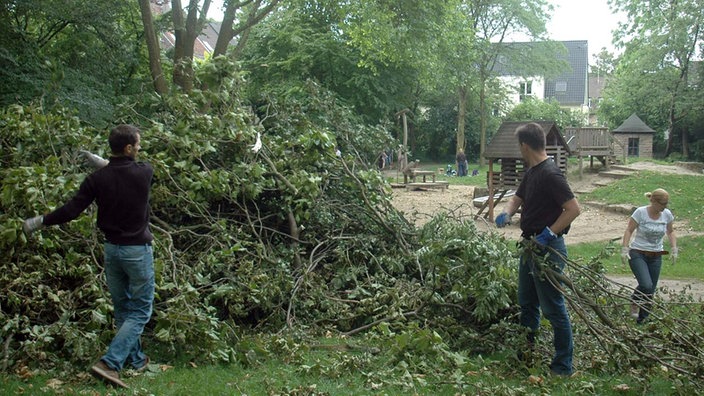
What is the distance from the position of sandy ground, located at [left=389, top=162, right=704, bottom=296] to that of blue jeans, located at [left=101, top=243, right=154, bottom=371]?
12.3ft

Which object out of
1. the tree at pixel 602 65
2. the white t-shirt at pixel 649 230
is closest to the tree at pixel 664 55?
the white t-shirt at pixel 649 230

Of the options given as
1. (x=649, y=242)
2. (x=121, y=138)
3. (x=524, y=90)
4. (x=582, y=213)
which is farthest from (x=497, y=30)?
(x=121, y=138)

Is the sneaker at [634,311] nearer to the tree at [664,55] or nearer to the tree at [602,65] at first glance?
the tree at [664,55]

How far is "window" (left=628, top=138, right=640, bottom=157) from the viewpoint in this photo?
41.1m

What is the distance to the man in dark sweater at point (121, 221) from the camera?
4.55m

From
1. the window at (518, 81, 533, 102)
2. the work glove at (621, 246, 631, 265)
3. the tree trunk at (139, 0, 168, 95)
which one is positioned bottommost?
the work glove at (621, 246, 631, 265)

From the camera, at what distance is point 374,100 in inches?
1207

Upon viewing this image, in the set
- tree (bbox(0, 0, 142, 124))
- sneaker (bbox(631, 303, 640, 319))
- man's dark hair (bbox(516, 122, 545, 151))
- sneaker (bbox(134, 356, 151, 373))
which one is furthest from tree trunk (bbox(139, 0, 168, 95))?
man's dark hair (bbox(516, 122, 545, 151))

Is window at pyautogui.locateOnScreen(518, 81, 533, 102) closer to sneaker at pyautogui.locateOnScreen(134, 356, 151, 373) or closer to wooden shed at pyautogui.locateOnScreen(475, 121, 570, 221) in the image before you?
wooden shed at pyautogui.locateOnScreen(475, 121, 570, 221)

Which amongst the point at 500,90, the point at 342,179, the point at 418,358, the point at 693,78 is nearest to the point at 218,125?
the point at 342,179

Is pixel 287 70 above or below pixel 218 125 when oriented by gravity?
above

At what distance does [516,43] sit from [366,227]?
40.7 metres

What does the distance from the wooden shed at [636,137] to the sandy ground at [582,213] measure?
13903mm

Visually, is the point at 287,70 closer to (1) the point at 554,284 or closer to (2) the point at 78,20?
(2) the point at 78,20
